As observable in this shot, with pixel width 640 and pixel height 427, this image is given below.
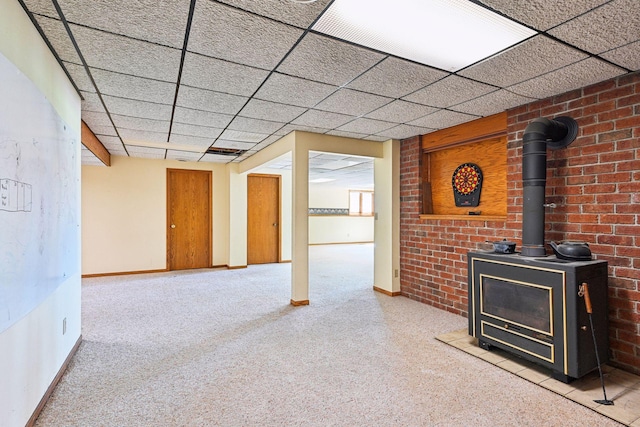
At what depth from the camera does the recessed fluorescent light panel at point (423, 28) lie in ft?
5.52

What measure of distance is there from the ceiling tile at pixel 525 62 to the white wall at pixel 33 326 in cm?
267

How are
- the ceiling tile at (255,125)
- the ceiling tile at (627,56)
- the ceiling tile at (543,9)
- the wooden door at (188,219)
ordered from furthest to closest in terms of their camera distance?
1. the wooden door at (188,219)
2. the ceiling tile at (255,125)
3. the ceiling tile at (627,56)
4. the ceiling tile at (543,9)

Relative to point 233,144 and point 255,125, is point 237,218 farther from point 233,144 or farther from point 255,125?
point 255,125

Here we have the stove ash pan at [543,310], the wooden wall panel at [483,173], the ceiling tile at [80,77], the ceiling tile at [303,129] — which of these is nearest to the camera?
the stove ash pan at [543,310]

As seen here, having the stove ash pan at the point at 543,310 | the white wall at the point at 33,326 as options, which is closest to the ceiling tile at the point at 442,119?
the stove ash pan at the point at 543,310

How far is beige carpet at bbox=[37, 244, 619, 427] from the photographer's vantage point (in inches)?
76.7

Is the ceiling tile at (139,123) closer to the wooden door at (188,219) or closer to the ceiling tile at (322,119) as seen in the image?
the ceiling tile at (322,119)

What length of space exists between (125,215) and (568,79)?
676cm

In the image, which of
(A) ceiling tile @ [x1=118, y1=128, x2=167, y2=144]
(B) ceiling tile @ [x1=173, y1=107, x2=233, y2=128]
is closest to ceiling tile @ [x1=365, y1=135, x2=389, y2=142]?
(B) ceiling tile @ [x1=173, y1=107, x2=233, y2=128]

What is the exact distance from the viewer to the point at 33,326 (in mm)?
1855

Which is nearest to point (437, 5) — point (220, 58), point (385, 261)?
point (220, 58)

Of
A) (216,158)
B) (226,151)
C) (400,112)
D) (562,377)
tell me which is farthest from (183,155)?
(562,377)

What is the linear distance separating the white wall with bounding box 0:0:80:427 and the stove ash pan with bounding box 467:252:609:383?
317 centimetres

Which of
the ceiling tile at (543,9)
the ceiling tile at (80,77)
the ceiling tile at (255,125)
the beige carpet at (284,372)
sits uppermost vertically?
the ceiling tile at (80,77)
